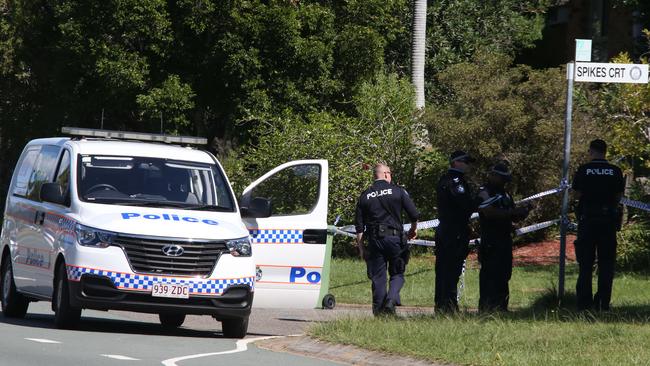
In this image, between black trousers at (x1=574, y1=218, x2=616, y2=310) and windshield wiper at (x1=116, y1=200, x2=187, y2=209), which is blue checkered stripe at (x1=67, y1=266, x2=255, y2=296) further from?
black trousers at (x1=574, y1=218, x2=616, y2=310)

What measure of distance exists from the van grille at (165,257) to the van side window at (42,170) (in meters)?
2.28

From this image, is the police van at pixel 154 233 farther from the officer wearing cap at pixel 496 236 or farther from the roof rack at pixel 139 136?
the officer wearing cap at pixel 496 236

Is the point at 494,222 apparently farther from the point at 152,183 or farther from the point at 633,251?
the point at 633,251

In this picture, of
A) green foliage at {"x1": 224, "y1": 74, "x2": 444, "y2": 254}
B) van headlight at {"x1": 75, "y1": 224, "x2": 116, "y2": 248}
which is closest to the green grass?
van headlight at {"x1": 75, "y1": 224, "x2": 116, "y2": 248}

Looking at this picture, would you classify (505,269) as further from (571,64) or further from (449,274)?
(571,64)

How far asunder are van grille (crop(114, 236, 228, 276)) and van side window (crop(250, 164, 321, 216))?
2.04 meters

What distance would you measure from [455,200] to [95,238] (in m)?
3.90

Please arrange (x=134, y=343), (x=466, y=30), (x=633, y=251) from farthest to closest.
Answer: (x=466, y=30), (x=633, y=251), (x=134, y=343)

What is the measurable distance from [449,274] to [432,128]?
1105cm

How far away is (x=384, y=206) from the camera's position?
Result: 1427 centimetres

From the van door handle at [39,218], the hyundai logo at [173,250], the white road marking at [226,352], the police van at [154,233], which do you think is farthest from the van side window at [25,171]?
the white road marking at [226,352]

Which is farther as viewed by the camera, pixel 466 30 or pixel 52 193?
pixel 466 30

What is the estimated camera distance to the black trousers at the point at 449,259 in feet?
46.3

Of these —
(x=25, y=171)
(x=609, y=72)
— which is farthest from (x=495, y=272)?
(x=25, y=171)
